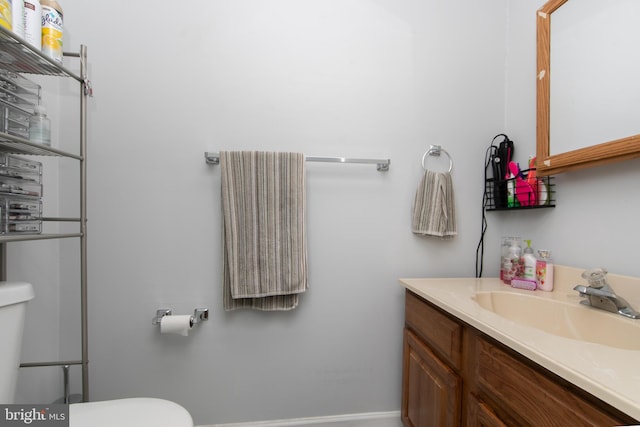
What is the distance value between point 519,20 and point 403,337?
1.60 meters

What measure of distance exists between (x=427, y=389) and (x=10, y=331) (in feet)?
4.32

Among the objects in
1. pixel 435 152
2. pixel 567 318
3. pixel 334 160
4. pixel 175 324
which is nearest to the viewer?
pixel 567 318

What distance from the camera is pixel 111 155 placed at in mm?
1111

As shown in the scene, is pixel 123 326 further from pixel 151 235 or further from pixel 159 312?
pixel 151 235

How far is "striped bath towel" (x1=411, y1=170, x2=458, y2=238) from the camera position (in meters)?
1.19

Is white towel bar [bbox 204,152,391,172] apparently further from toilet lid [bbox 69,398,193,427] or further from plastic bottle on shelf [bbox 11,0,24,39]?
Result: toilet lid [bbox 69,398,193,427]

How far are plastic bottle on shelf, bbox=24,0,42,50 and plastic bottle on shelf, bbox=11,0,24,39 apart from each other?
0.01 metres

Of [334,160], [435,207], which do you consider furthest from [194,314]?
[435,207]

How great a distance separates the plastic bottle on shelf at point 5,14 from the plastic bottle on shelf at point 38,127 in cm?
25

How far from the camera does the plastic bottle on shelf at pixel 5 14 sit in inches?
27.3

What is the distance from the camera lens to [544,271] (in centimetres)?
100

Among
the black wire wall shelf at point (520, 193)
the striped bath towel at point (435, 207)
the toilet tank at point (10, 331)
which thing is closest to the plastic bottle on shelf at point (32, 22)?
the toilet tank at point (10, 331)

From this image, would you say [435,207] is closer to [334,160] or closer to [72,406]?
[334,160]

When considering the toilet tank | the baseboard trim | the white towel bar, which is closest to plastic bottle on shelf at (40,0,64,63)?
the white towel bar
